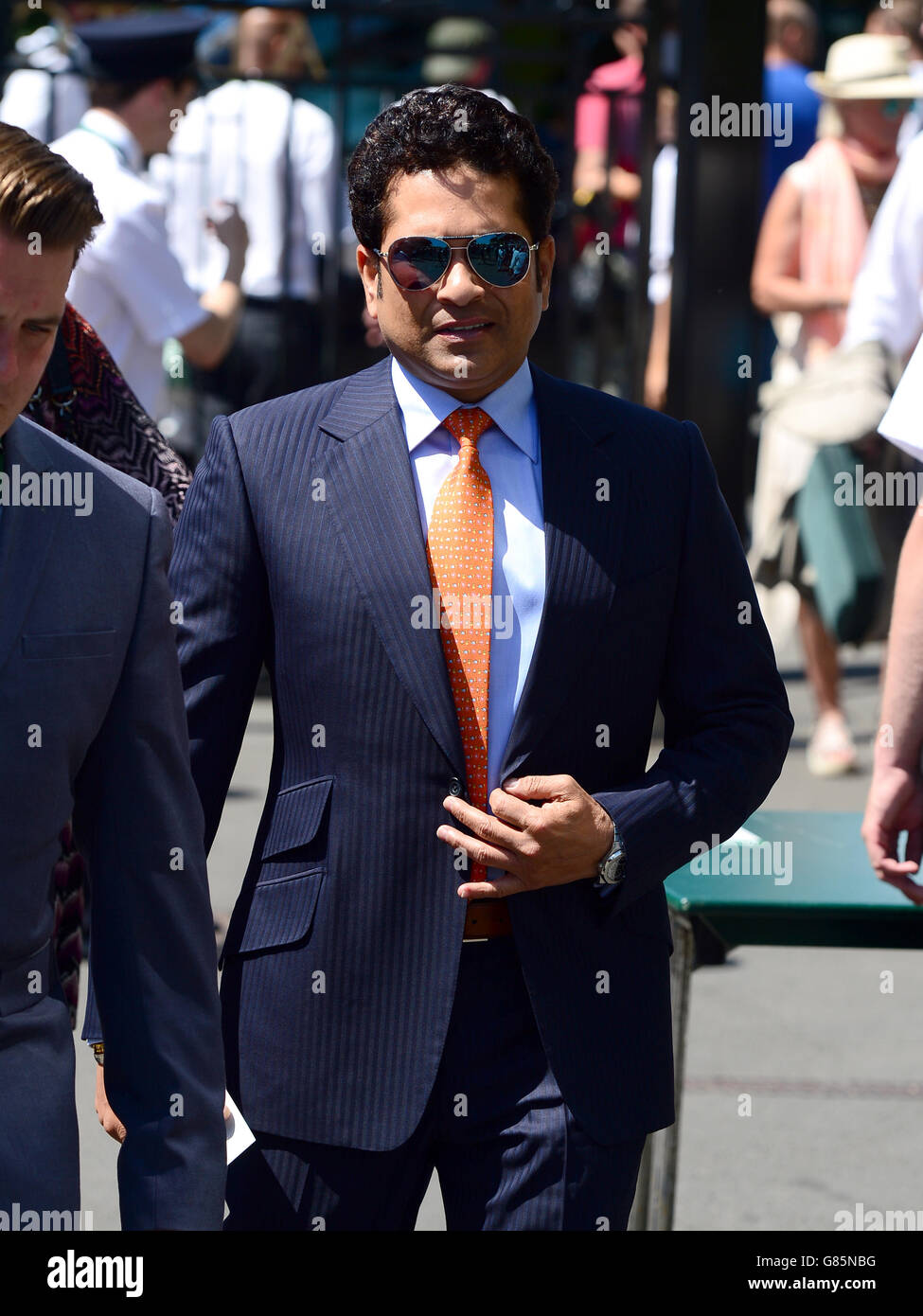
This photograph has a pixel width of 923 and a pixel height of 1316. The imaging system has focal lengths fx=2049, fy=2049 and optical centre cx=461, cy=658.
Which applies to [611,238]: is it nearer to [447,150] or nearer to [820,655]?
[820,655]

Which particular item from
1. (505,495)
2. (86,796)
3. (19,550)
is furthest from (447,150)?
(86,796)

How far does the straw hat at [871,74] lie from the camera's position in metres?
7.92

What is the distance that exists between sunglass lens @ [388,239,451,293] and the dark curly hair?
0.28 feet

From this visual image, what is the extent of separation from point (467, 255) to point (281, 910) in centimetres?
85

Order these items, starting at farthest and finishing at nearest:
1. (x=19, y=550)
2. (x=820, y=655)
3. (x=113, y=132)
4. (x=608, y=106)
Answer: (x=608, y=106)
(x=820, y=655)
(x=113, y=132)
(x=19, y=550)

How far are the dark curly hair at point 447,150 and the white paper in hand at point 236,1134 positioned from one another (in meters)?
1.11

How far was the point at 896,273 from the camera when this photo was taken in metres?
6.41

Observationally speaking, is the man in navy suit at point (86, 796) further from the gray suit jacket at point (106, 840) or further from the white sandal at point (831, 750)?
the white sandal at point (831, 750)

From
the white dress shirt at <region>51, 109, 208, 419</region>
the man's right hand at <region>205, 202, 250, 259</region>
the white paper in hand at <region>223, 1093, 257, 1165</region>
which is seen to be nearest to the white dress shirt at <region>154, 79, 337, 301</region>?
the man's right hand at <region>205, 202, 250, 259</region>

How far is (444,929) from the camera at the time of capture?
2.54 m

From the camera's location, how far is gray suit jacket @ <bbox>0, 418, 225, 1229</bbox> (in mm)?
2023

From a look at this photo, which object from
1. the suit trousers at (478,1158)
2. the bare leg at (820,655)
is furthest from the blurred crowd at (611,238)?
the suit trousers at (478,1158)

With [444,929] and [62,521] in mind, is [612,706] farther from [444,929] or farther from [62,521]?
[62,521]

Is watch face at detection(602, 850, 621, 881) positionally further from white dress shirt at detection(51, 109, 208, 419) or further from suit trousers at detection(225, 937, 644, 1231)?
white dress shirt at detection(51, 109, 208, 419)
